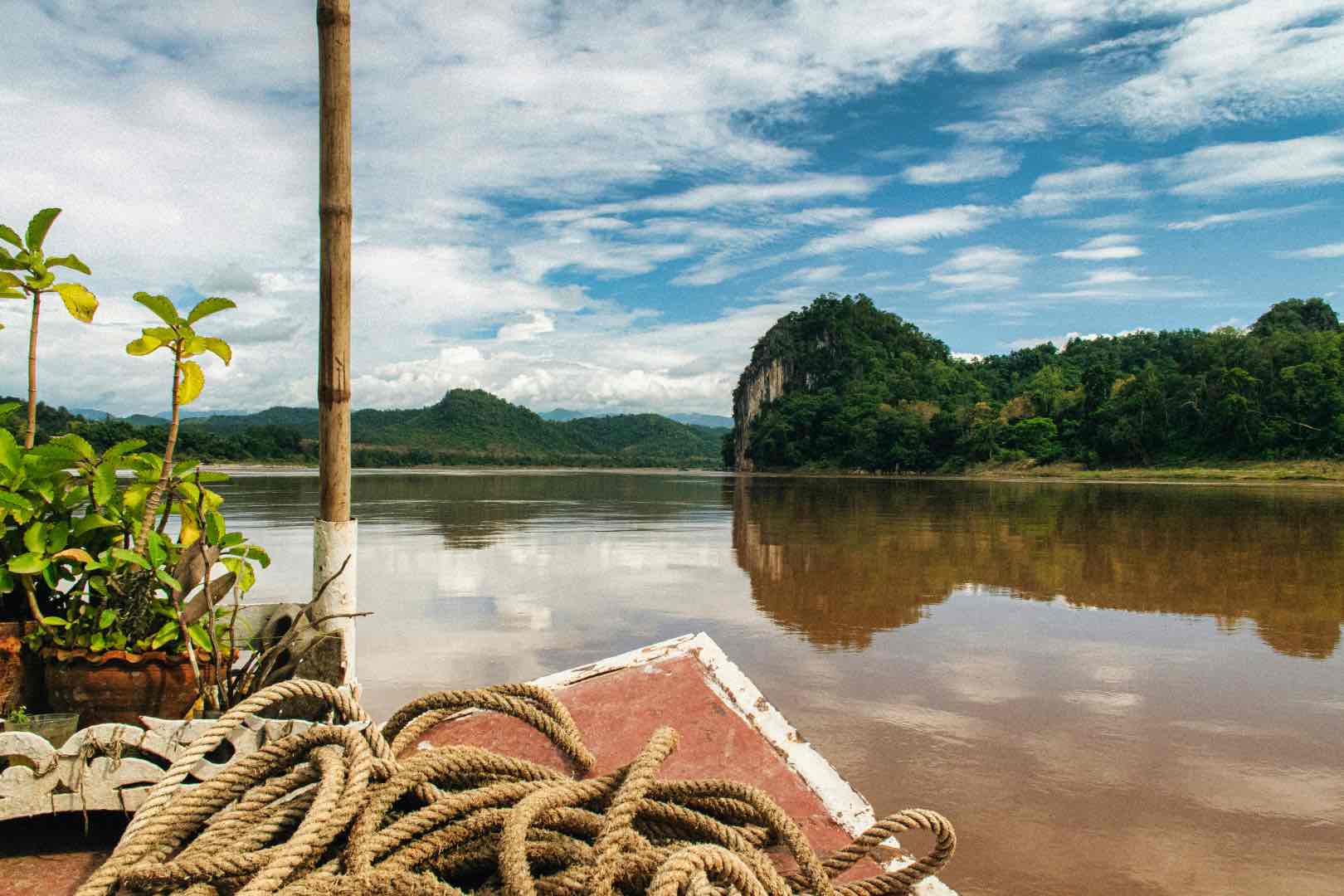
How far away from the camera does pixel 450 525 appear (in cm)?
1698

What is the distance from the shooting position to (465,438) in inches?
4131

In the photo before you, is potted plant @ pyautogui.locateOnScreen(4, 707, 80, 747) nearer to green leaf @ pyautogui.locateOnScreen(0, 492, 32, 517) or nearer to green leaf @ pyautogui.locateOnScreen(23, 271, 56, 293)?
green leaf @ pyautogui.locateOnScreen(0, 492, 32, 517)

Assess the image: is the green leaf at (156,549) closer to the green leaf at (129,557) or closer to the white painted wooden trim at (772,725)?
the green leaf at (129,557)

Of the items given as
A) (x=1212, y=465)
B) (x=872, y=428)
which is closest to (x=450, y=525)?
(x=1212, y=465)

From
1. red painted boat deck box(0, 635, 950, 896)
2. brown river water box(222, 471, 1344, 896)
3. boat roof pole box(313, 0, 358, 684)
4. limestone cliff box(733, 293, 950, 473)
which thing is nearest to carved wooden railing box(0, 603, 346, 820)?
red painted boat deck box(0, 635, 950, 896)

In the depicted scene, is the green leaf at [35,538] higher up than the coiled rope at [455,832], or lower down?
higher up

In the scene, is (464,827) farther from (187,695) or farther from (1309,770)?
(1309,770)

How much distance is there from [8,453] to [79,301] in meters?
0.77

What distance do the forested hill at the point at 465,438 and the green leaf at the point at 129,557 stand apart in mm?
41457

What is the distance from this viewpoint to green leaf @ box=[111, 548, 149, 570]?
2.82m

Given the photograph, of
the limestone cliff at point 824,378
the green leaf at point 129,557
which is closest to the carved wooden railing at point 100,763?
the green leaf at point 129,557

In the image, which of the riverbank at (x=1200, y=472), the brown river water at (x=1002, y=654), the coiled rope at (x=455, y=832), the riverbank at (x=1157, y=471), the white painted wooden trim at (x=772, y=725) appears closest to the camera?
the coiled rope at (x=455, y=832)

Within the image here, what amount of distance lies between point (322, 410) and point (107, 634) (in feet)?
3.61

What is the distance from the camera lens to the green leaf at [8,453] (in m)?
2.80
